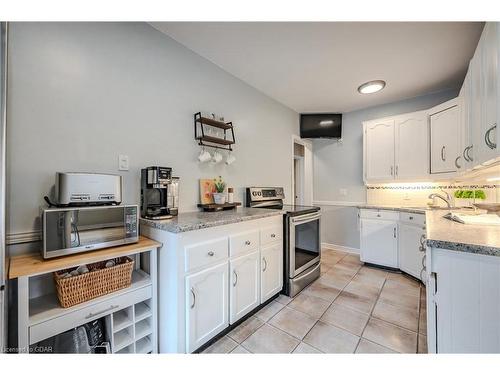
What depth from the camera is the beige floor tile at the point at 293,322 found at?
158cm

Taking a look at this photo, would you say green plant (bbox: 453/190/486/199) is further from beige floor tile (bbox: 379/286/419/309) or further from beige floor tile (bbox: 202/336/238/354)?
beige floor tile (bbox: 202/336/238/354)

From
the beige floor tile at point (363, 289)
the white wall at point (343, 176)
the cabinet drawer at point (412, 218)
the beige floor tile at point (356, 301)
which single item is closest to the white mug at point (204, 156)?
the beige floor tile at point (356, 301)

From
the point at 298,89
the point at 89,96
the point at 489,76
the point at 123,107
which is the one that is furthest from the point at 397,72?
the point at 89,96

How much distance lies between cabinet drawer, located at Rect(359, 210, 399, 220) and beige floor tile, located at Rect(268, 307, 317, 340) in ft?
5.74

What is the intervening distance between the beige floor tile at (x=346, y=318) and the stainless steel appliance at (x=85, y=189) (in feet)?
6.12

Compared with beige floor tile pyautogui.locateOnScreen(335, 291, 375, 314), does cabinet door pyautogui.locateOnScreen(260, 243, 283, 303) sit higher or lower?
higher

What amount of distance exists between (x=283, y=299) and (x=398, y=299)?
3.74ft

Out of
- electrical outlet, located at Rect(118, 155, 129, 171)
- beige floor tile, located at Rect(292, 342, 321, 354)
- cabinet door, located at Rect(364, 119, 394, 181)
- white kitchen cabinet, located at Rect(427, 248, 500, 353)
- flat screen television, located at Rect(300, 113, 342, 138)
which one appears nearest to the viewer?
white kitchen cabinet, located at Rect(427, 248, 500, 353)

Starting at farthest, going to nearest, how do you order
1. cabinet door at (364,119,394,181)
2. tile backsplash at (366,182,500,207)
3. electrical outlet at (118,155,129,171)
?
cabinet door at (364,119,394,181)
tile backsplash at (366,182,500,207)
electrical outlet at (118,155,129,171)

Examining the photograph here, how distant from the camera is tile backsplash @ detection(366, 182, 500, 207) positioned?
2.41 metres

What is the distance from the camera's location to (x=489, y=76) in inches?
44.0

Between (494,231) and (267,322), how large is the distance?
5.19 feet

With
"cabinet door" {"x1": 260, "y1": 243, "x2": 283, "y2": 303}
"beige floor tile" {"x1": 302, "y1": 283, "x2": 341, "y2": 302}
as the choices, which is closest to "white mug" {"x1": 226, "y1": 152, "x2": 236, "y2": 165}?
"cabinet door" {"x1": 260, "y1": 243, "x2": 283, "y2": 303}

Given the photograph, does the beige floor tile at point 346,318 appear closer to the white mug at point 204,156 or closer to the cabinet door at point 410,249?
the cabinet door at point 410,249
